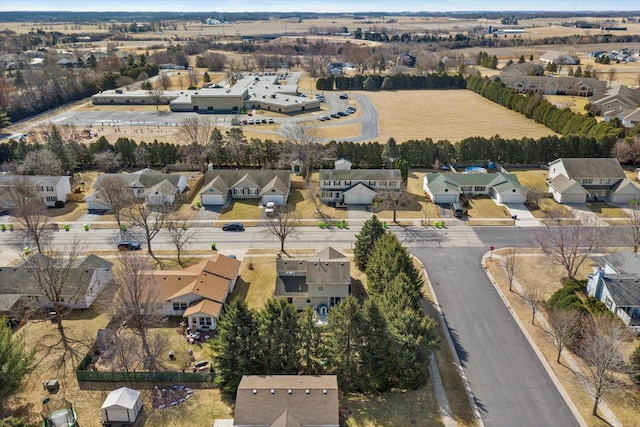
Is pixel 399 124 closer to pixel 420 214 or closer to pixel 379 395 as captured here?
pixel 420 214

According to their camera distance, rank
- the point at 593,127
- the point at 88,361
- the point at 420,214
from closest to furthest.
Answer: the point at 88,361 < the point at 420,214 < the point at 593,127

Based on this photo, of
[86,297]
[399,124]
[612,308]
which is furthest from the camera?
[399,124]

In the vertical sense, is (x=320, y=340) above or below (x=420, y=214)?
above

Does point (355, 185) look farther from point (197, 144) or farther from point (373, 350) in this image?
point (373, 350)

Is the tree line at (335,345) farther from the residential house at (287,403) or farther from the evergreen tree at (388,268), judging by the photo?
the evergreen tree at (388,268)

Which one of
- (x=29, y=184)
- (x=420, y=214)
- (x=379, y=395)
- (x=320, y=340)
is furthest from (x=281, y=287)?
(x=29, y=184)

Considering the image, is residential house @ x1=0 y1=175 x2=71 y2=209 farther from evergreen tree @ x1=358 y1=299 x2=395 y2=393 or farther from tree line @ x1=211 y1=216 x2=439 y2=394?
evergreen tree @ x1=358 y1=299 x2=395 y2=393
